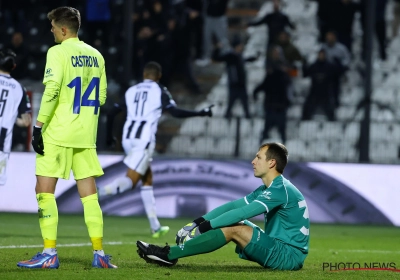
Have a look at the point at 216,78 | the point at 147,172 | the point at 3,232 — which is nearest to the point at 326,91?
the point at 216,78

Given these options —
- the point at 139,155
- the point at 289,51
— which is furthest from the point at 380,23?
the point at 139,155

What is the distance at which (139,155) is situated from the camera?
10.8 metres

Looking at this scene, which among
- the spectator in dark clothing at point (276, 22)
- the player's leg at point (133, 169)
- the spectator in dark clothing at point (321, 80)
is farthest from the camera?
the spectator in dark clothing at point (276, 22)

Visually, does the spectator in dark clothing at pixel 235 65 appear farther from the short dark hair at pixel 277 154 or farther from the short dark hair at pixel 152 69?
the short dark hair at pixel 277 154

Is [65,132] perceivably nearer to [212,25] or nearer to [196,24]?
[196,24]

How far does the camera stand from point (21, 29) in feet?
61.2

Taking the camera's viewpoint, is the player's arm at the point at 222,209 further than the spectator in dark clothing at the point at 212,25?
No

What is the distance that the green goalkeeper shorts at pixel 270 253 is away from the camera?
244 inches

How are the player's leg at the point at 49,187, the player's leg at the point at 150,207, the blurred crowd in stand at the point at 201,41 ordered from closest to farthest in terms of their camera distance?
the player's leg at the point at 49,187 < the player's leg at the point at 150,207 < the blurred crowd in stand at the point at 201,41

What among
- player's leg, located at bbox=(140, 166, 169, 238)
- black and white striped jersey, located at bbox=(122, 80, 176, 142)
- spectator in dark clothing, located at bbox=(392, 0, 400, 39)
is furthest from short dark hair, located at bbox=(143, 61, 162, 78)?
spectator in dark clothing, located at bbox=(392, 0, 400, 39)

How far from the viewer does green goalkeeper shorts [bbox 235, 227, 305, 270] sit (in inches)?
244

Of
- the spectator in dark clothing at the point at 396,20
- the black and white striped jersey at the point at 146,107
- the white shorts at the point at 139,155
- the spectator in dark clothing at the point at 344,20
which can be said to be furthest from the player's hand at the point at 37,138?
the spectator in dark clothing at the point at 396,20

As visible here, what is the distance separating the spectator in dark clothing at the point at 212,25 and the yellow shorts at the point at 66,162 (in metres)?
11.7

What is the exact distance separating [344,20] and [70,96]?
1233 centimetres
